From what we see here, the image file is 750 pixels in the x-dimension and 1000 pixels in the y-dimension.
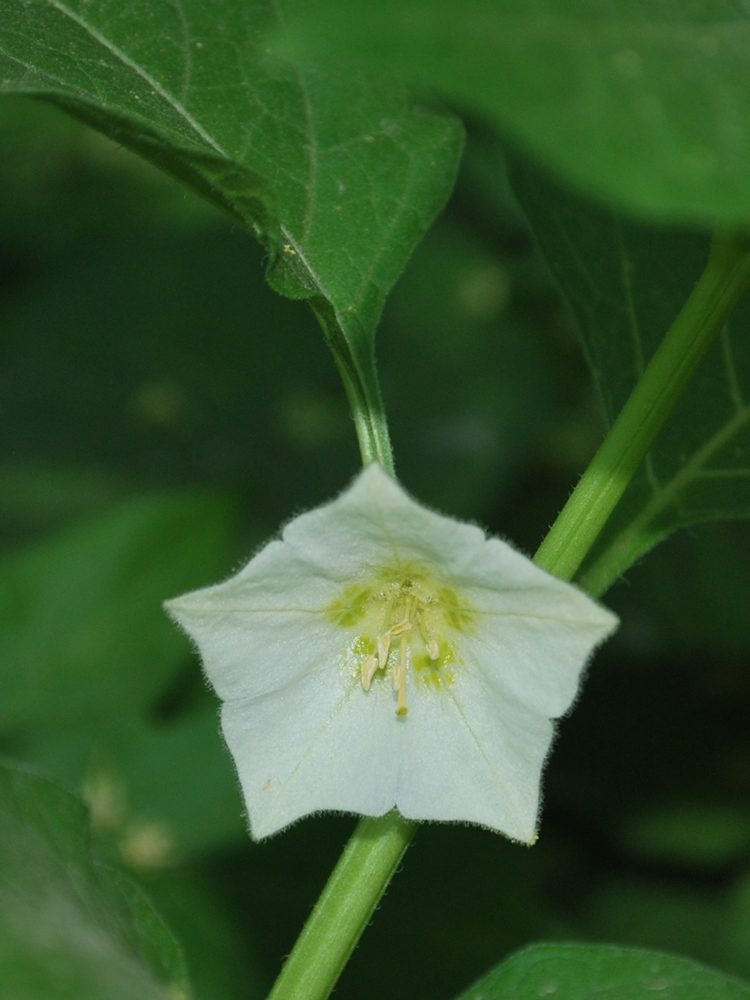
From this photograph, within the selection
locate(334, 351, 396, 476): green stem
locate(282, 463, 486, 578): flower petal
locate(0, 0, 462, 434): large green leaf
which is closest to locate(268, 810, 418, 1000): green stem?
locate(282, 463, 486, 578): flower petal

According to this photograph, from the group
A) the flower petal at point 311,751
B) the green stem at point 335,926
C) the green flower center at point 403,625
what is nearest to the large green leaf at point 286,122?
the green flower center at point 403,625

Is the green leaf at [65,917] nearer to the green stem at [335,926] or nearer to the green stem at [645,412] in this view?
the green stem at [335,926]

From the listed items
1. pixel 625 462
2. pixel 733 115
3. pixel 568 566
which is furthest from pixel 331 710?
pixel 733 115

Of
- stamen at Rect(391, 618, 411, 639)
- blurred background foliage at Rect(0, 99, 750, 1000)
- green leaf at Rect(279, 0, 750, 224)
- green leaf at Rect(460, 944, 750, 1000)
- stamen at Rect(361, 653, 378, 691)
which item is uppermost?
green leaf at Rect(279, 0, 750, 224)

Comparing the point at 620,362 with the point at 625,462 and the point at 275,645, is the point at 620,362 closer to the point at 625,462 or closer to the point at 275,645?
the point at 625,462

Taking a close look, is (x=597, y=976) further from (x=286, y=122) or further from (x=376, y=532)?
(x=286, y=122)

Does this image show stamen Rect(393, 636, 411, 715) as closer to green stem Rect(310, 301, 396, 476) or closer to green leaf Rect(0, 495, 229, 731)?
green stem Rect(310, 301, 396, 476)

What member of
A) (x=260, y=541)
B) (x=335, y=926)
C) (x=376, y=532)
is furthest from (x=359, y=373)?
(x=260, y=541)
